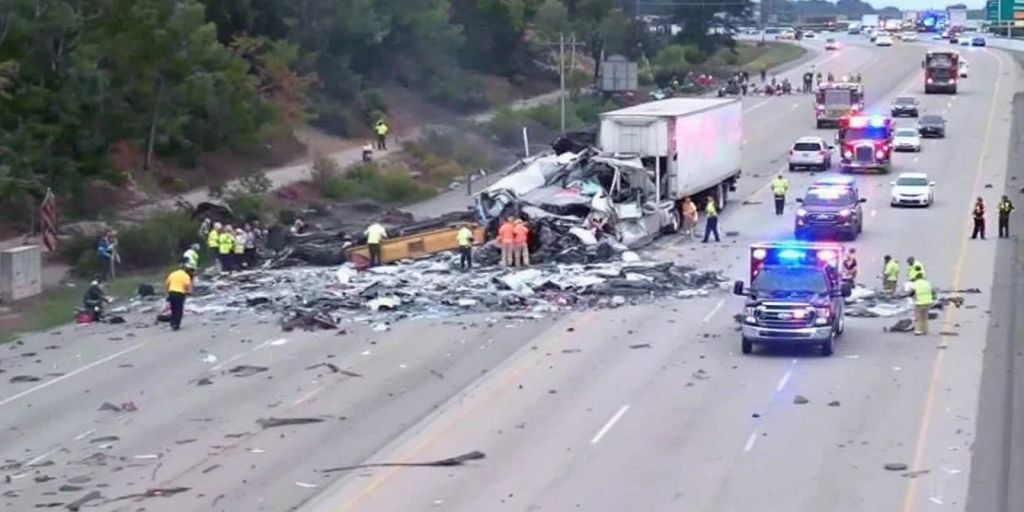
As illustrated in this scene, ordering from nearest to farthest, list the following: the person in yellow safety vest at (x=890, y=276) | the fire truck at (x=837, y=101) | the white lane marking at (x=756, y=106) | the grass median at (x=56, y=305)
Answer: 1. the grass median at (x=56, y=305)
2. the person in yellow safety vest at (x=890, y=276)
3. the fire truck at (x=837, y=101)
4. the white lane marking at (x=756, y=106)

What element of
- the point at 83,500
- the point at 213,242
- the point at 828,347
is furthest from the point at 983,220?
the point at 83,500

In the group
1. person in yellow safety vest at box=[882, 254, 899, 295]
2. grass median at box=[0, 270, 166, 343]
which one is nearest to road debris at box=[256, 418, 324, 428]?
grass median at box=[0, 270, 166, 343]

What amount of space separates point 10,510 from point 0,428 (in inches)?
223

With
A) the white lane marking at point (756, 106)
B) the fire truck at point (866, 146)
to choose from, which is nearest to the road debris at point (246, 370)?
the fire truck at point (866, 146)

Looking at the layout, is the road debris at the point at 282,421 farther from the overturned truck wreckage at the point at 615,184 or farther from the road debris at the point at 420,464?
the overturned truck wreckage at the point at 615,184

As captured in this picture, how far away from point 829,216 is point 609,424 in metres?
23.9

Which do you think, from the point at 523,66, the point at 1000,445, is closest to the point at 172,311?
the point at 1000,445

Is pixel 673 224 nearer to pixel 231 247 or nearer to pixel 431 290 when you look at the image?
pixel 431 290

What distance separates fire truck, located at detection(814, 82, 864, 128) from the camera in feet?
282

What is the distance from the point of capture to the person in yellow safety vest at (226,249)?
46156 millimetres

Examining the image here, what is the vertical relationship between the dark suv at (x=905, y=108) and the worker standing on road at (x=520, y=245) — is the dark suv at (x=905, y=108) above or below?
above

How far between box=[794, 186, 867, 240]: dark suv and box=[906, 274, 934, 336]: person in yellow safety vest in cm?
1426

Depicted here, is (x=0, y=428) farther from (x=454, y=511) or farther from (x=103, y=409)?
(x=454, y=511)

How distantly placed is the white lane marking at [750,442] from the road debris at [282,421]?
21.2 ft
